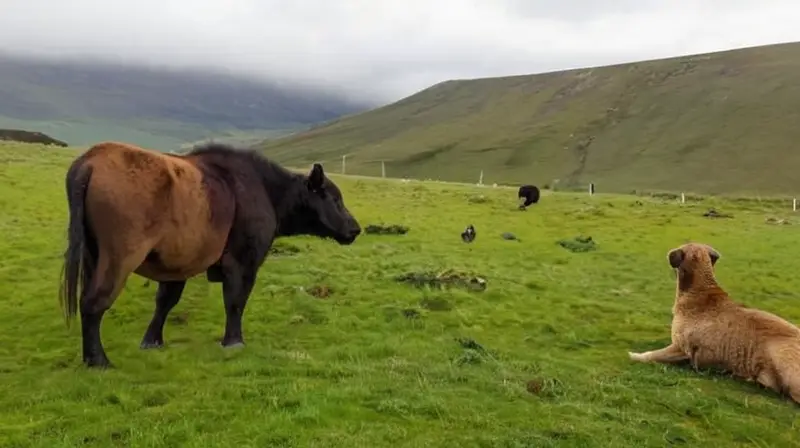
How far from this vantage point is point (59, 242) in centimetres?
1998

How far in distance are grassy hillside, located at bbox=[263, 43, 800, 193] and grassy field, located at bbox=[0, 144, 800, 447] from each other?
9238 cm

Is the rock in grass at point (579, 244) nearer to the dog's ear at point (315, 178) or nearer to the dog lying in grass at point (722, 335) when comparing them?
the dog lying in grass at point (722, 335)

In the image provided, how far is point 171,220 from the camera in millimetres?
9281

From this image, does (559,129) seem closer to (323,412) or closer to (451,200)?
(451,200)

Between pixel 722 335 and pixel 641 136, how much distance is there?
13728cm

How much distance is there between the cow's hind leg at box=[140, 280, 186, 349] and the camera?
34.3 ft

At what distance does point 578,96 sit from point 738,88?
40490 mm

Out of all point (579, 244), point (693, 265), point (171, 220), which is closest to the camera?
point (171, 220)

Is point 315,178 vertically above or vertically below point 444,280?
above

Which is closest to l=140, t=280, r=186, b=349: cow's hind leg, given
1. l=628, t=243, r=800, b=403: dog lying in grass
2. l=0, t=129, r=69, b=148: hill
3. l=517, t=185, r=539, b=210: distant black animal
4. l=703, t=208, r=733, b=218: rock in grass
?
l=628, t=243, r=800, b=403: dog lying in grass

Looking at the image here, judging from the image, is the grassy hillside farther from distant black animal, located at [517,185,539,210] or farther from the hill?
the hill

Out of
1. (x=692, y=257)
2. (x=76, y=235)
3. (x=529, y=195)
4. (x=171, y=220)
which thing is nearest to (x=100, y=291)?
(x=76, y=235)

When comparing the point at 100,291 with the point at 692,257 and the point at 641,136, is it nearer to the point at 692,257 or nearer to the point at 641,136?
the point at 692,257

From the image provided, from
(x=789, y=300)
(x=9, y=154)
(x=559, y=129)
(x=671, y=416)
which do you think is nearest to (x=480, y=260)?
(x=789, y=300)
